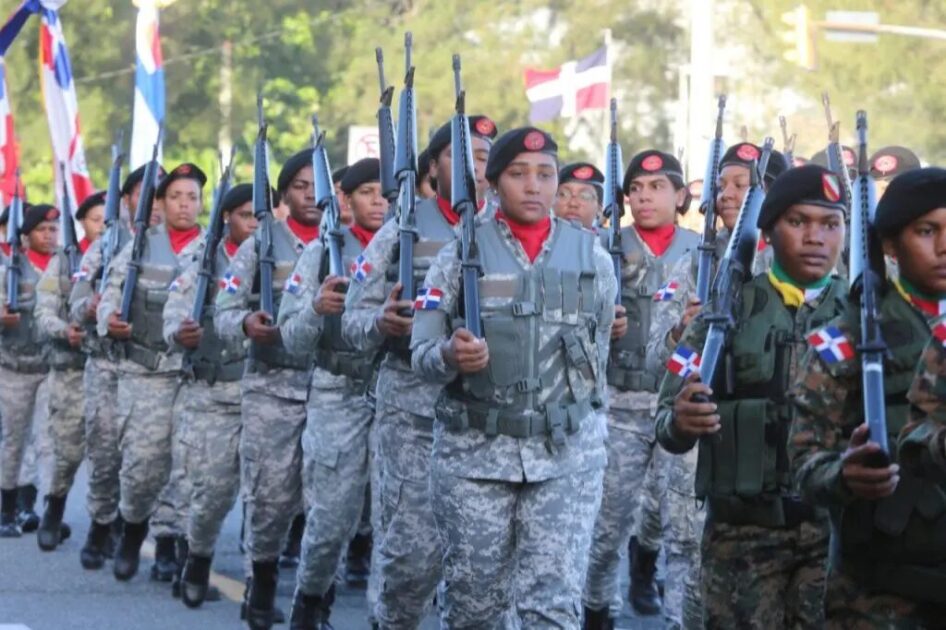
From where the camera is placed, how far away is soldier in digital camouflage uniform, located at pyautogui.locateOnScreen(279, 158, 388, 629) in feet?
33.4

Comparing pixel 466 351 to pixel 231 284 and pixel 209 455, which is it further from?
pixel 209 455

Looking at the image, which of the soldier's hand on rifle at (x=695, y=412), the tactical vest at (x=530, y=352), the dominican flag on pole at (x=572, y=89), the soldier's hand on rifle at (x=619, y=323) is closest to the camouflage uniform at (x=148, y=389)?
the soldier's hand on rifle at (x=619, y=323)

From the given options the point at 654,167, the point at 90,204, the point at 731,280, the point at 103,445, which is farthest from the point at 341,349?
the point at 90,204

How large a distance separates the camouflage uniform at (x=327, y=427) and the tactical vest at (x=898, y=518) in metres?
4.59

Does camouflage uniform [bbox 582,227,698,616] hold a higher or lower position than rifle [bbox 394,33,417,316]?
lower

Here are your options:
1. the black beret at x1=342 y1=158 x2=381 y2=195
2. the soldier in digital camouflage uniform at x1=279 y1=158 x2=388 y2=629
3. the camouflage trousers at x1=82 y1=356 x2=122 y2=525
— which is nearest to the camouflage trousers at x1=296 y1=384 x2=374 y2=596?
the soldier in digital camouflage uniform at x1=279 y1=158 x2=388 y2=629

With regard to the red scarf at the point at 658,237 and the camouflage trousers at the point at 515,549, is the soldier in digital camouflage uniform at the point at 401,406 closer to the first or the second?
the camouflage trousers at the point at 515,549

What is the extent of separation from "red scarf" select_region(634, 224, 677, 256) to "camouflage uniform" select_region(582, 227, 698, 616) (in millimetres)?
27

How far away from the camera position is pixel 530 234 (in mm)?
8102

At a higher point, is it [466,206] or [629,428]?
[466,206]

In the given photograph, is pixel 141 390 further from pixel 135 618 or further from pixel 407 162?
pixel 407 162

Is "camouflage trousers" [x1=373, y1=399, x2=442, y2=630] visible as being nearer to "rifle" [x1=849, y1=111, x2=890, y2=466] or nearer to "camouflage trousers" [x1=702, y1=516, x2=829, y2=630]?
"camouflage trousers" [x1=702, y1=516, x2=829, y2=630]

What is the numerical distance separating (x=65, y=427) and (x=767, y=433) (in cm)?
803

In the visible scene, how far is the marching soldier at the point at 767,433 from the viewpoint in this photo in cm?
692
